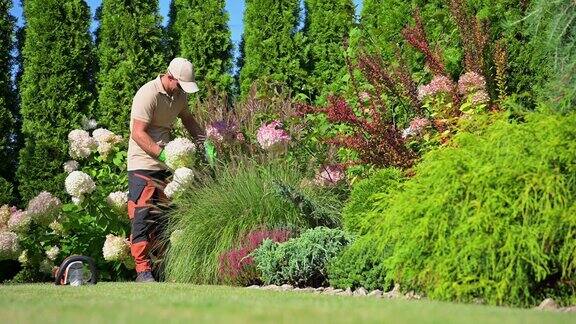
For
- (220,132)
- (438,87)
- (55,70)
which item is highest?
(55,70)

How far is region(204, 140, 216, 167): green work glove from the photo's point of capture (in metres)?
7.82

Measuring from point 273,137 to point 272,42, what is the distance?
3.39 metres

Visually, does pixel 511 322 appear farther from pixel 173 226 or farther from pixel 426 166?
pixel 173 226

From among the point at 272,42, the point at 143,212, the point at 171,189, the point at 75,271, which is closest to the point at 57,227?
the point at 143,212

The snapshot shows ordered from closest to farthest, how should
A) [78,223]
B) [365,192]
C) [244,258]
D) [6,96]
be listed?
[365,192] < [244,258] < [78,223] < [6,96]

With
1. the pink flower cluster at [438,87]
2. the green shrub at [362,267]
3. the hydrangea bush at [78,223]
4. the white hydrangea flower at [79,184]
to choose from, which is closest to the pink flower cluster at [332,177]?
the pink flower cluster at [438,87]

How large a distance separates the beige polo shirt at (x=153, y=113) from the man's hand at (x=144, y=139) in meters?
0.05

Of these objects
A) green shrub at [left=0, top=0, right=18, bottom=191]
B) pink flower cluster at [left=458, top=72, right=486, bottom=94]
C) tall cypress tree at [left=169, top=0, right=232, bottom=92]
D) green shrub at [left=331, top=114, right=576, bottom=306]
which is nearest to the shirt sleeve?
pink flower cluster at [left=458, top=72, right=486, bottom=94]

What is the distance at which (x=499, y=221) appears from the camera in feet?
16.1

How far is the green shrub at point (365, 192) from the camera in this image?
21.2ft

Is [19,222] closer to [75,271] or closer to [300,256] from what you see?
[75,271]

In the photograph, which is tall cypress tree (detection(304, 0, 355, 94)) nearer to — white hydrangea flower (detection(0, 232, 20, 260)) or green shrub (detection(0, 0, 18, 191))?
green shrub (detection(0, 0, 18, 191))

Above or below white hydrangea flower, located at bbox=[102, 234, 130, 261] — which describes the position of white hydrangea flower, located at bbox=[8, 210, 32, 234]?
above

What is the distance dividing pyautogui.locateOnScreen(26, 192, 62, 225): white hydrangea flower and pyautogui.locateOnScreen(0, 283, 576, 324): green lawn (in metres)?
2.91
